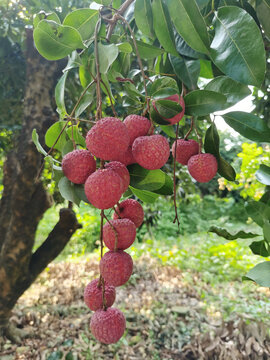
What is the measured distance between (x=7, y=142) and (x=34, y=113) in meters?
0.86

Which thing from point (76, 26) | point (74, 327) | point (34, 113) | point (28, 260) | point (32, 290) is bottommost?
point (32, 290)

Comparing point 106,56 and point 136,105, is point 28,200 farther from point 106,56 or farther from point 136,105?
point 106,56

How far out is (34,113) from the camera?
188cm

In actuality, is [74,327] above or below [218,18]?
below

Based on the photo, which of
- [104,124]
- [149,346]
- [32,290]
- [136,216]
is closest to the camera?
[104,124]

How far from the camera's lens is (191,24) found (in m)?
0.52

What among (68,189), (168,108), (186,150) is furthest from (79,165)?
(186,150)

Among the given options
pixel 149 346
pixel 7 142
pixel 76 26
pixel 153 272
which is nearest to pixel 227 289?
pixel 153 272

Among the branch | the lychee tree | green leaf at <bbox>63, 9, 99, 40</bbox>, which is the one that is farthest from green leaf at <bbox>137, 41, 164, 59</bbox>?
the branch

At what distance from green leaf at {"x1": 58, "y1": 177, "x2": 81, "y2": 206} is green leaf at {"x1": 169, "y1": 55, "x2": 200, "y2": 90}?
273 mm

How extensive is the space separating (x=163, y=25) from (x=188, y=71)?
92 mm

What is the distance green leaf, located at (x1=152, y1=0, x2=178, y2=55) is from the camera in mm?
577

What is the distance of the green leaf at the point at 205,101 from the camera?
1.79 ft

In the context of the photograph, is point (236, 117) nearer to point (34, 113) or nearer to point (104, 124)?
point (104, 124)
